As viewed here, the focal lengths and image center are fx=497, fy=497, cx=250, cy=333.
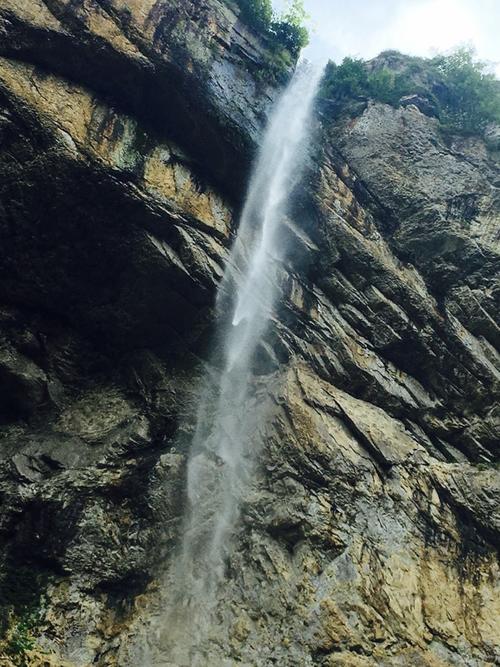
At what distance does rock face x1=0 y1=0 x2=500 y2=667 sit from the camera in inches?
382

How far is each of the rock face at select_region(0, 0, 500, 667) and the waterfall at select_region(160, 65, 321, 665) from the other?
35 cm

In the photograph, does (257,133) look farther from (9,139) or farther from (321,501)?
(321,501)

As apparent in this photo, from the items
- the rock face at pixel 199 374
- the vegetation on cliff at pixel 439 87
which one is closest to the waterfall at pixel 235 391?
the rock face at pixel 199 374

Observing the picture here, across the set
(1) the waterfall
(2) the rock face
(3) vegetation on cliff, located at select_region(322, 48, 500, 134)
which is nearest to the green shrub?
(3) vegetation on cliff, located at select_region(322, 48, 500, 134)

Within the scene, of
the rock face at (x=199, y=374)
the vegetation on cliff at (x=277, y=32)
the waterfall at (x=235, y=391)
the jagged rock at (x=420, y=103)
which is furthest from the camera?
the jagged rock at (x=420, y=103)

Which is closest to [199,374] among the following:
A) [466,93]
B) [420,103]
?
[420,103]

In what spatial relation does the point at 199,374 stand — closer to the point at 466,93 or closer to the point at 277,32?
the point at 277,32

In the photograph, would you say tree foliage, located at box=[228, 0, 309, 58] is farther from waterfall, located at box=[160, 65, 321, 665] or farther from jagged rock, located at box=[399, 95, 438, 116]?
jagged rock, located at box=[399, 95, 438, 116]

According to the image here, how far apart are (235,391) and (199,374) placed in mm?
1053

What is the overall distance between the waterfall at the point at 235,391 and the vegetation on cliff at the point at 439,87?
4.72 m

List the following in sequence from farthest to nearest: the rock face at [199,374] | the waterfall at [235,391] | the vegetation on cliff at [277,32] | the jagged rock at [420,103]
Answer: the jagged rock at [420,103] → the vegetation on cliff at [277,32] → the waterfall at [235,391] → the rock face at [199,374]

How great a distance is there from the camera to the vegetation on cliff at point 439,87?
19.7 m

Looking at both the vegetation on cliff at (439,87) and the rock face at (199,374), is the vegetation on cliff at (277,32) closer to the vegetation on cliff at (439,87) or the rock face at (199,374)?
the rock face at (199,374)

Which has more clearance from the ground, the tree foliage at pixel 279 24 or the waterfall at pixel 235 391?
the tree foliage at pixel 279 24
